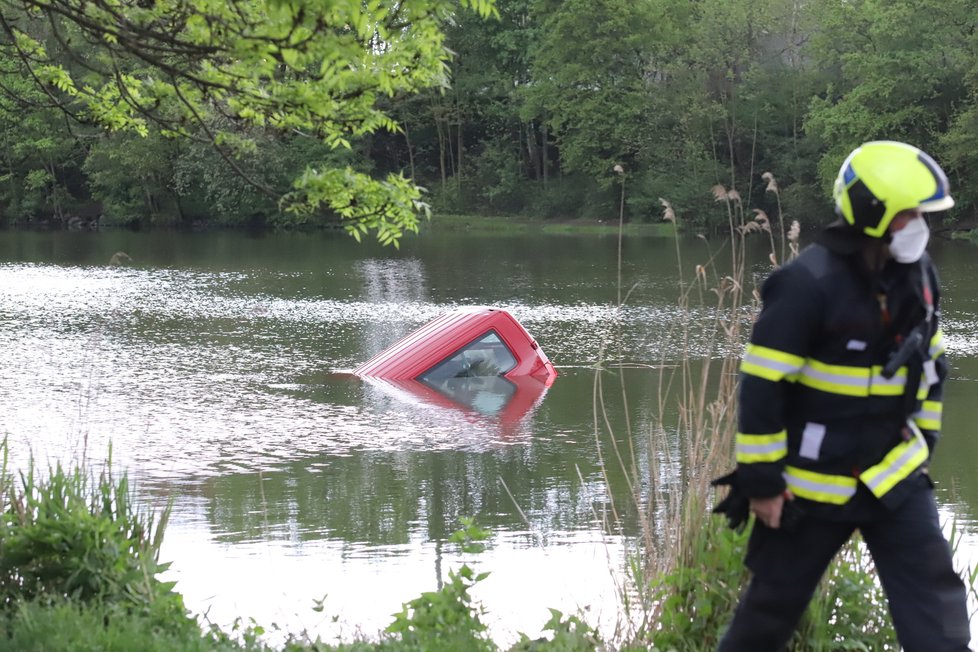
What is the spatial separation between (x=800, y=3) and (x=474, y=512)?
49.1m

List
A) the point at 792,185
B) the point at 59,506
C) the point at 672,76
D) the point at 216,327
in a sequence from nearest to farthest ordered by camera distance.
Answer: the point at 59,506 → the point at 216,327 → the point at 792,185 → the point at 672,76

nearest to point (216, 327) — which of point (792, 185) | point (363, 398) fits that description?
point (363, 398)

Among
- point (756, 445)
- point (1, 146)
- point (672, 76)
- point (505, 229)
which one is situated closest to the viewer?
point (756, 445)

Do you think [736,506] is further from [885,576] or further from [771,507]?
[885,576]

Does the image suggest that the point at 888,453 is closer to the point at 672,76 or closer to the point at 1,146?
the point at 672,76

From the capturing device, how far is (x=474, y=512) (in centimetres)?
Result: 956

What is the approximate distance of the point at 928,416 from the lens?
3.44m

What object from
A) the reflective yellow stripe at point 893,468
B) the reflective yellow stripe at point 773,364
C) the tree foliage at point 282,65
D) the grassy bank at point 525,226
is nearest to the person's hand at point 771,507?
the reflective yellow stripe at point 893,468

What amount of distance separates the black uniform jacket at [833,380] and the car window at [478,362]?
1294 centimetres

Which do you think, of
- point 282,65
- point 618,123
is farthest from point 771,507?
point 618,123

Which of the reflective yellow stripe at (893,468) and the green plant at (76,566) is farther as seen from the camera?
the green plant at (76,566)

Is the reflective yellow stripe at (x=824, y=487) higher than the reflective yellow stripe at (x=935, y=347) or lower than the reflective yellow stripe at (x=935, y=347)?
lower

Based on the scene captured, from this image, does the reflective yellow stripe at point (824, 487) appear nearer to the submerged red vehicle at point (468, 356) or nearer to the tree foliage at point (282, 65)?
the tree foliage at point (282, 65)

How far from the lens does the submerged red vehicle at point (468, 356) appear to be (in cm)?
1612
